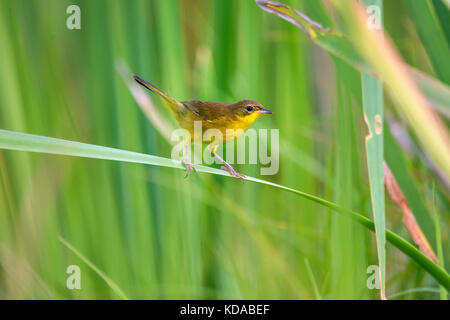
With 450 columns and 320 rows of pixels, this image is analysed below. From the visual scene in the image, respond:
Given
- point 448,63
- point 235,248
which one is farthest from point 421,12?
point 235,248

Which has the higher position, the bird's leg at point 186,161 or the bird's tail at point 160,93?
the bird's tail at point 160,93

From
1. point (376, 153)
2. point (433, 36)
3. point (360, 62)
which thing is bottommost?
point (376, 153)

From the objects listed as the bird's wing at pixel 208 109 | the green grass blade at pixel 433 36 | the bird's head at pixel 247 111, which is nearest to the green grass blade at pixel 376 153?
the green grass blade at pixel 433 36

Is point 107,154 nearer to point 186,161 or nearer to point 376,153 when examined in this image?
point 186,161

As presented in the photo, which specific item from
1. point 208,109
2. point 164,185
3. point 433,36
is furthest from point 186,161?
point 433,36

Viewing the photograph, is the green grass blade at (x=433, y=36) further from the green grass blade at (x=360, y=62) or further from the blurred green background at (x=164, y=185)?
the blurred green background at (x=164, y=185)

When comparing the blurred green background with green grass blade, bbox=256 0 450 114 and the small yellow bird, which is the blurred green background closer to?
the small yellow bird

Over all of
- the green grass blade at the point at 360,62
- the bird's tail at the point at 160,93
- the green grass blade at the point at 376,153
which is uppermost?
the bird's tail at the point at 160,93
